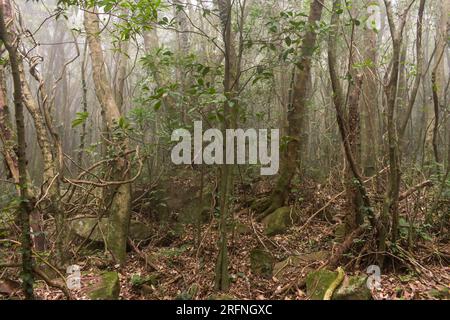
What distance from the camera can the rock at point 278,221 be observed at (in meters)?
5.52

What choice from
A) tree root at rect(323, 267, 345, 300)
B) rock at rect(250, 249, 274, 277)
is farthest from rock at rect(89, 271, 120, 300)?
tree root at rect(323, 267, 345, 300)

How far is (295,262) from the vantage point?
462cm

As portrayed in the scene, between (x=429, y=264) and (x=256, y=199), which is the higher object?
(x=256, y=199)

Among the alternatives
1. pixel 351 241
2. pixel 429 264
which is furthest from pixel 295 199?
pixel 429 264

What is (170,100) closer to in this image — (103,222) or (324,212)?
(103,222)

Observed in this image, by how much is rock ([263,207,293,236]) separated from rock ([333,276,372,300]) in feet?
6.83

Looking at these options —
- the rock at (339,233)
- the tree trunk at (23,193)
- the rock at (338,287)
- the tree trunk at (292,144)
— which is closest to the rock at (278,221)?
the tree trunk at (292,144)

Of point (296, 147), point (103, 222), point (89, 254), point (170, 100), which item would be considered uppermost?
point (170, 100)

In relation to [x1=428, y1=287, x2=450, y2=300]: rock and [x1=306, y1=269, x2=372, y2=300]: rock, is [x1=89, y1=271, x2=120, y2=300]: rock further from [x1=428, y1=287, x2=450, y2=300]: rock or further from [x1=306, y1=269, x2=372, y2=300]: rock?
[x1=428, y1=287, x2=450, y2=300]: rock

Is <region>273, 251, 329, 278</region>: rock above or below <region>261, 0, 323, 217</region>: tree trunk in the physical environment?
below

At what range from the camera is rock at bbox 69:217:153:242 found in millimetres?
5465

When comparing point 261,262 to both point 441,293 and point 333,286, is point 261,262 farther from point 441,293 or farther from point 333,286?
point 441,293
